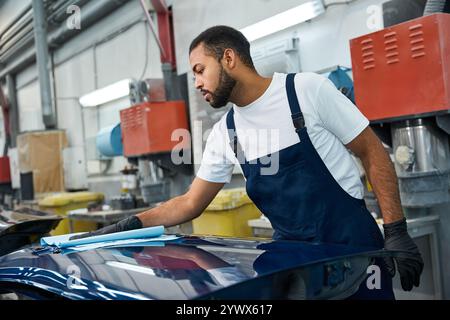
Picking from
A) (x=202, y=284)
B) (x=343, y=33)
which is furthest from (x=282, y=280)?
(x=343, y=33)

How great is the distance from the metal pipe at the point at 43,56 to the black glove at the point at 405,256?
5517 millimetres

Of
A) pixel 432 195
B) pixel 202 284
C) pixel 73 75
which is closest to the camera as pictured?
pixel 202 284

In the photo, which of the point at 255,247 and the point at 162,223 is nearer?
the point at 255,247

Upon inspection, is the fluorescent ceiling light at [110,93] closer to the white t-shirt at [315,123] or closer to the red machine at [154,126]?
the red machine at [154,126]

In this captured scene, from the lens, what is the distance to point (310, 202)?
62.1 inches

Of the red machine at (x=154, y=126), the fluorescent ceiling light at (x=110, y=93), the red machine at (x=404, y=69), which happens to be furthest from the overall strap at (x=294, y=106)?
the fluorescent ceiling light at (x=110, y=93)

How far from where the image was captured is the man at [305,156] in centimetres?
157

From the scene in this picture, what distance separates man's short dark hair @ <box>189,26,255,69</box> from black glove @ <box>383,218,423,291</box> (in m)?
0.72

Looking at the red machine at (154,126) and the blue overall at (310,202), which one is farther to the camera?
the red machine at (154,126)

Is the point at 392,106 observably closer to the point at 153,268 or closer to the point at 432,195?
the point at 432,195

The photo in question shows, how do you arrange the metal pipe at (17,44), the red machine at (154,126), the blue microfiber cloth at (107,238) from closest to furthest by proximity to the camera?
the blue microfiber cloth at (107,238) < the red machine at (154,126) < the metal pipe at (17,44)

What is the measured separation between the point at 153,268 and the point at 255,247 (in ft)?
0.91
